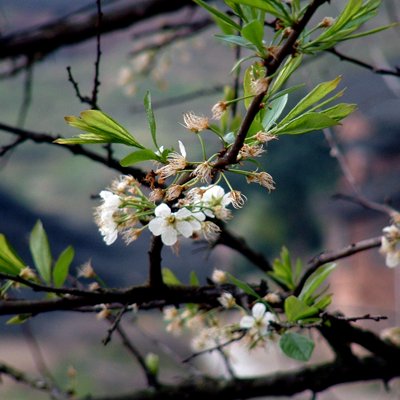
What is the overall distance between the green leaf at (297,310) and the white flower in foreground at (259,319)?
0.03m

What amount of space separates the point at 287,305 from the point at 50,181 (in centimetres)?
209

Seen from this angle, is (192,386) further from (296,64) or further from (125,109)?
(125,109)

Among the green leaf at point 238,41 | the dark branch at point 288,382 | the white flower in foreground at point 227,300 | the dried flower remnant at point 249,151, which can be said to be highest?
the green leaf at point 238,41

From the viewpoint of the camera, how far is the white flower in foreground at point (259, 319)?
0.57 m

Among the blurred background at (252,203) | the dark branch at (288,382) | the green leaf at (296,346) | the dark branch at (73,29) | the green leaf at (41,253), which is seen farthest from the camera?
the blurred background at (252,203)

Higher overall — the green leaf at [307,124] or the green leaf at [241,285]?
the green leaf at [307,124]

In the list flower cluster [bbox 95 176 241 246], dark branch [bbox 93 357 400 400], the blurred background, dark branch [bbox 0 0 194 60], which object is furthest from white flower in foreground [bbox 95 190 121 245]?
the blurred background

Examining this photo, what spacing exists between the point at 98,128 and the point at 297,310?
25cm

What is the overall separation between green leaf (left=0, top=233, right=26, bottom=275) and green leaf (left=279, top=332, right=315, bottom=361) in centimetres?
27

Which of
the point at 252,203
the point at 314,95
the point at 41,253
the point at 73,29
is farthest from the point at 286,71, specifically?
the point at 252,203

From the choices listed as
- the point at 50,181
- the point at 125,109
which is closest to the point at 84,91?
the point at 125,109

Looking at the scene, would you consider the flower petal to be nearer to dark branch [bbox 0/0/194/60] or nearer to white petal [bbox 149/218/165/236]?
white petal [bbox 149/218/165/236]

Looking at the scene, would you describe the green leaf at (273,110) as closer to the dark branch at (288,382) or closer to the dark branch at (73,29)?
the dark branch at (288,382)

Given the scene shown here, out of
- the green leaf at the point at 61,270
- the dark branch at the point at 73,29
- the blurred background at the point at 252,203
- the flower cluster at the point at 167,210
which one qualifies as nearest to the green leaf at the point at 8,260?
the green leaf at the point at 61,270
